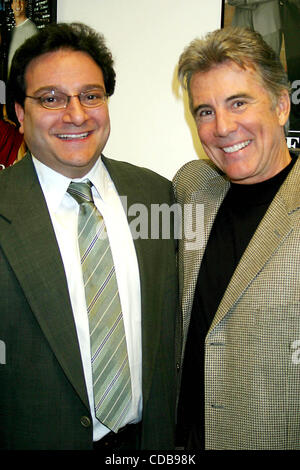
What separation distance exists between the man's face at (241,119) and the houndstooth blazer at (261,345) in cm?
11

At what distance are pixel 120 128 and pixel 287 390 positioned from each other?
1.38 meters

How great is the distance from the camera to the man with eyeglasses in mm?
1158

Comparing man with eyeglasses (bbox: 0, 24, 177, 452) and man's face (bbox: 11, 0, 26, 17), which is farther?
man's face (bbox: 11, 0, 26, 17)

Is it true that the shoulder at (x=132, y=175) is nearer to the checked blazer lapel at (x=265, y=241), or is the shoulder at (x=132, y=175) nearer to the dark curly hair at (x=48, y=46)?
the dark curly hair at (x=48, y=46)

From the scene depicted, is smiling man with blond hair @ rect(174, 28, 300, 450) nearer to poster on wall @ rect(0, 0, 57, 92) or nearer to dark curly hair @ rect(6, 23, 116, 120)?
dark curly hair @ rect(6, 23, 116, 120)

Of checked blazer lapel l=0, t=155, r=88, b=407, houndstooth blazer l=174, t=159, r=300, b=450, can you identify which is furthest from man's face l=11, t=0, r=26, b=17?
houndstooth blazer l=174, t=159, r=300, b=450

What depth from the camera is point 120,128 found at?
2.00 meters

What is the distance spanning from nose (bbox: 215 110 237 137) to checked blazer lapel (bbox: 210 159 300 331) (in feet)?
0.78

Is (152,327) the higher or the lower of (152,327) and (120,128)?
the lower

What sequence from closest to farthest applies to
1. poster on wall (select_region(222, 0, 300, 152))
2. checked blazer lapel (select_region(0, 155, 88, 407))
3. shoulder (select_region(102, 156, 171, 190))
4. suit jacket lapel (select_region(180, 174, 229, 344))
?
checked blazer lapel (select_region(0, 155, 88, 407))
suit jacket lapel (select_region(180, 174, 229, 344))
shoulder (select_region(102, 156, 171, 190))
poster on wall (select_region(222, 0, 300, 152))

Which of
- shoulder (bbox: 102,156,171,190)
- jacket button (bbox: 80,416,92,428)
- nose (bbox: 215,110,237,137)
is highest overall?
nose (bbox: 215,110,237,137)

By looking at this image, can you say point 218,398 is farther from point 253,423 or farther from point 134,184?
point 134,184

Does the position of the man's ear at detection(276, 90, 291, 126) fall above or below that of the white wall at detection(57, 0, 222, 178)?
below
